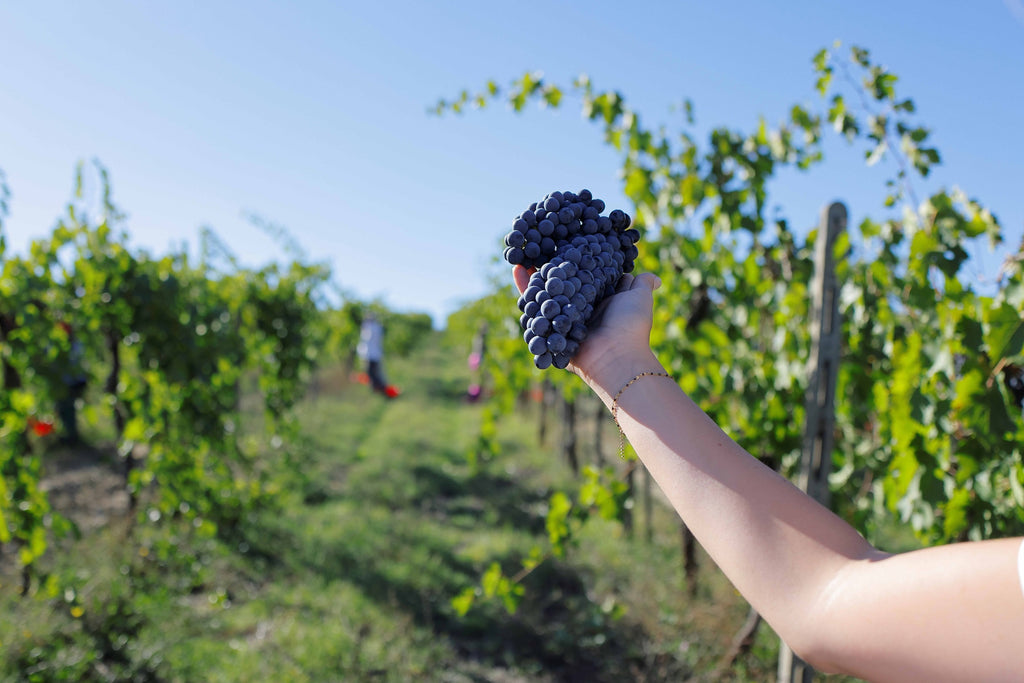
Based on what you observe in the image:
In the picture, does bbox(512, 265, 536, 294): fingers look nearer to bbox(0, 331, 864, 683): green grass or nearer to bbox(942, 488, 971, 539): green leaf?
bbox(942, 488, 971, 539): green leaf

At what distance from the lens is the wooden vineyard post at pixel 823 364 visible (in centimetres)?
221

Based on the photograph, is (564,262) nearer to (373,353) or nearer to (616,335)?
(616,335)

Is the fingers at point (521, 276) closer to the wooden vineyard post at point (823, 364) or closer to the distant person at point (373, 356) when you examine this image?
the wooden vineyard post at point (823, 364)

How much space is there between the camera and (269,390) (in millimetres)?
5910

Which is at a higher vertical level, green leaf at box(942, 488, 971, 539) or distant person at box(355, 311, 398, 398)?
distant person at box(355, 311, 398, 398)

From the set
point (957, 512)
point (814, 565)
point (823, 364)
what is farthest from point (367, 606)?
point (814, 565)

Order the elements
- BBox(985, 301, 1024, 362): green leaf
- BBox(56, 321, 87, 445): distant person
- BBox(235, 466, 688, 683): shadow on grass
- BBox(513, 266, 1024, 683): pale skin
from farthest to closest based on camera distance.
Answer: BBox(235, 466, 688, 683): shadow on grass < BBox(56, 321, 87, 445): distant person < BBox(985, 301, 1024, 362): green leaf < BBox(513, 266, 1024, 683): pale skin

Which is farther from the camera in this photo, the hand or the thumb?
the thumb

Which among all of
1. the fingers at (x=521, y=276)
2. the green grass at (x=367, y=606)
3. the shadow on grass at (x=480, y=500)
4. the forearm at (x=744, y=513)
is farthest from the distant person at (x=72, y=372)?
the forearm at (x=744, y=513)

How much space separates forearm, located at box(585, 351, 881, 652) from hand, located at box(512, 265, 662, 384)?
57 millimetres

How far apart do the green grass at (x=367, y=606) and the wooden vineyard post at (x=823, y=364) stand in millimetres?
1189

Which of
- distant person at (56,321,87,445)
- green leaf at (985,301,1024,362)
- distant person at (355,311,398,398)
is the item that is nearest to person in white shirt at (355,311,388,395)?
distant person at (355,311,398,398)

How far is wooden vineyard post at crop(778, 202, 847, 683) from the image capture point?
2215mm

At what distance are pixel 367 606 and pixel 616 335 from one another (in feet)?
11.4
